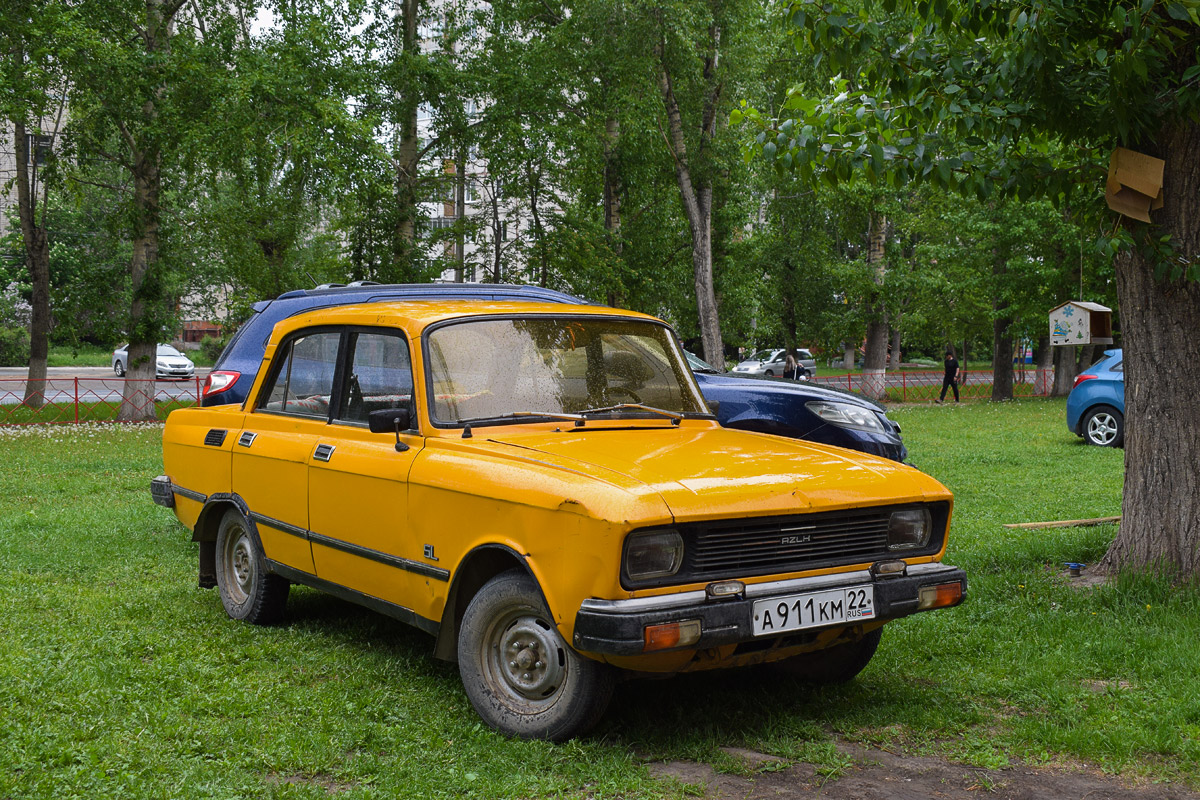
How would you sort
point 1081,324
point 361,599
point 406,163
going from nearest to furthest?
point 361,599 < point 1081,324 < point 406,163

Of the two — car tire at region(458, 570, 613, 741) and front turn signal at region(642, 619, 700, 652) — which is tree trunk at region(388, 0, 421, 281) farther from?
front turn signal at region(642, 619, 700, 652)

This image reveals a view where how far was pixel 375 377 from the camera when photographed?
17.3 ft

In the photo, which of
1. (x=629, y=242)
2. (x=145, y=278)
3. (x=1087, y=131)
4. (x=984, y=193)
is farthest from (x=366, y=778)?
(x=629, y=242)

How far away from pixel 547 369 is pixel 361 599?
4.59 ft

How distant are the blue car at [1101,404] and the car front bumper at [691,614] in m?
14.0

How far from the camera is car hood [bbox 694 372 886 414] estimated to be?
9.78 meters

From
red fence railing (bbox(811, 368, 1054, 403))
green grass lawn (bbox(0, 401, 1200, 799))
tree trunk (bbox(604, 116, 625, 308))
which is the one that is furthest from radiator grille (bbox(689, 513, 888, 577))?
red fence railing (bbox(811, 368, 1054, 403))

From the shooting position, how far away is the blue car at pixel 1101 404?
16500 millimetres

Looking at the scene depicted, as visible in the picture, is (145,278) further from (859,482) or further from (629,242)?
(859,482)

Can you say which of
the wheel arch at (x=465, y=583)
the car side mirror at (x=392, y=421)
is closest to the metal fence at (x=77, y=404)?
the car side mirror at (x=392, y=421)

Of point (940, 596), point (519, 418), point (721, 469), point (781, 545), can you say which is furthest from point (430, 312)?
point (940, 596)

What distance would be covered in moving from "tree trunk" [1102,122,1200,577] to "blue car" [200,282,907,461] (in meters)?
2.97

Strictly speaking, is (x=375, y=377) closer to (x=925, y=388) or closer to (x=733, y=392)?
(x=733, y=392)

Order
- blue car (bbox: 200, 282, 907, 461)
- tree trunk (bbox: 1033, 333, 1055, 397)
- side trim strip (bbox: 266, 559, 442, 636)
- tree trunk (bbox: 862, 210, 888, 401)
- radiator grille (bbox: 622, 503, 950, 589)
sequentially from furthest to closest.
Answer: tree trunk (bbox: 1033, 333, 1055, 397) → tree trunk (bbox: 862, 210, 888, 401) → blue car (bbox: 200, 282, 907, 461) → side trim strip (bbox: 266, 559, 442, 636) → radiator grille (bbox: 622, 503, 950, 589)
